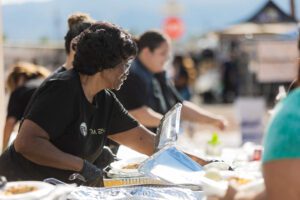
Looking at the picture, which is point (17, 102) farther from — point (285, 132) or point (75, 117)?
point (285, 132)

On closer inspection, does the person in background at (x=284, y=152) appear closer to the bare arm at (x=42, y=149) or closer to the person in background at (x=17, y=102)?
the bare arm at (x=42, y=149)

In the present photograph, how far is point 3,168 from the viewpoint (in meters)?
2.60

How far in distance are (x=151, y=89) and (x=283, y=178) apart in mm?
2935

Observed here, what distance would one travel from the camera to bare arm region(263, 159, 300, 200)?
163 cm

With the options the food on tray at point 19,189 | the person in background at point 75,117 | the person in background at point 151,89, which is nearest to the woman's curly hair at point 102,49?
the person in background at point 75,117

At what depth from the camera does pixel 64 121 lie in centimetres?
244

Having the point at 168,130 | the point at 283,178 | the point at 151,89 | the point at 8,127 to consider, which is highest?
the point at 283,178

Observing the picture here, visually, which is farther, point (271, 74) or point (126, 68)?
point (271, 74)

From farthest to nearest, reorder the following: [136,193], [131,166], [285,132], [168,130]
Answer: [131,166] < [168,130] < [136,193] < [285,132]

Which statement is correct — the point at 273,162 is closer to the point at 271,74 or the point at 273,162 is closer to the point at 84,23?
the point at 84,23

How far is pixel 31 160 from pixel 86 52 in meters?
0.47

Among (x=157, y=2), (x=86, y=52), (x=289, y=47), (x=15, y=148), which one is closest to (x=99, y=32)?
(x=86, y=52)

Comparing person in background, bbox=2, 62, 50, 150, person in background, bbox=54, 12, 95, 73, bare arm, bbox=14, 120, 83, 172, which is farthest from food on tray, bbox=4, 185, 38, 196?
person in background, bbox=2, 62, 50, 150

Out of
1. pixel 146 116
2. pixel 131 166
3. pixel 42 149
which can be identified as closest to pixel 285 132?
pixel 42 149
